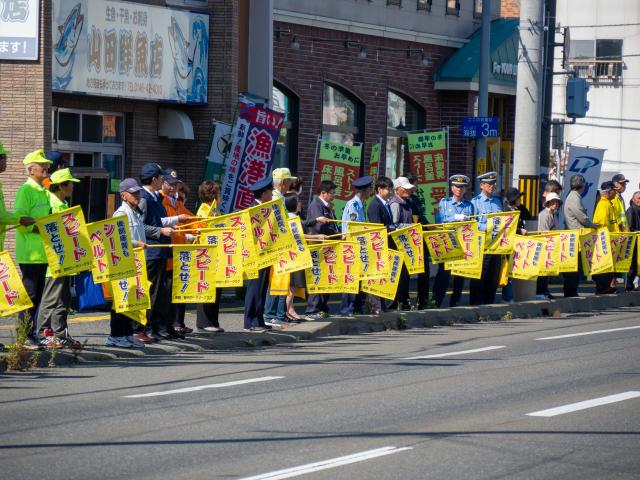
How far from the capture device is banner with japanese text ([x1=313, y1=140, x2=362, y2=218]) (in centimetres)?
2520

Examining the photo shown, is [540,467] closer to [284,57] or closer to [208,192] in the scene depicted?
[208,192]

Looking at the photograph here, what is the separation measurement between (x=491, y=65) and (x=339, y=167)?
8120 mm

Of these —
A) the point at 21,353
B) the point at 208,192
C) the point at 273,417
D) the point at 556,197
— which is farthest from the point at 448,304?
the point at 273,417

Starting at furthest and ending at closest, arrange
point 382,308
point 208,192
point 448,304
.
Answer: point 448,304, point 382,308, point 208,192

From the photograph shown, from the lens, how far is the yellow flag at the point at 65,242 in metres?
13.8

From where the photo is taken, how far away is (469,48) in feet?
108

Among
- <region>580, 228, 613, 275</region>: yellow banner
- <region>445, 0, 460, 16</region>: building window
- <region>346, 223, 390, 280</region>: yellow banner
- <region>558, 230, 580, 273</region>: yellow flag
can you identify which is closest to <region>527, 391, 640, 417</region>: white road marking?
<region>346, 223, 390, 280</region>: yellow banner

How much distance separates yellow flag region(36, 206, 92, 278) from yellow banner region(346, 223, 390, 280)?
4793 millimetres

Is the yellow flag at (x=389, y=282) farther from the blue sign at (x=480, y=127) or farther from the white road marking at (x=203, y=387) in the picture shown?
the blue sign at (x=480, y=127)

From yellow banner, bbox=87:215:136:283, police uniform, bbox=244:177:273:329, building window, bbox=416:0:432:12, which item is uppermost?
building window, bbox=416:0:432:12

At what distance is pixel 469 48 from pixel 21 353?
21.3 meters

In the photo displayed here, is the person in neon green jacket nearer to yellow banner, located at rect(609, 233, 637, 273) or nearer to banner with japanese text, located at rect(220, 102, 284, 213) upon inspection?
banner with japanese text, located at rect(220, 102, 284, 213)

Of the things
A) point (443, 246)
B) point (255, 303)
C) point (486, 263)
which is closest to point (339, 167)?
point (486, 263)

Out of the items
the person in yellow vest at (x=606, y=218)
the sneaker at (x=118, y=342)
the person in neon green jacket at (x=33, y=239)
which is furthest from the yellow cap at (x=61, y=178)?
the person in yellow vest at (x=606, y=218)
